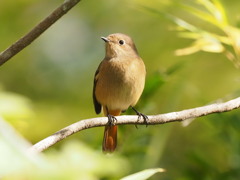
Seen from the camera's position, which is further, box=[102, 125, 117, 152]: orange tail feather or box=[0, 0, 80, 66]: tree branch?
box=[102, 125, 117, 152]: orange tail feather

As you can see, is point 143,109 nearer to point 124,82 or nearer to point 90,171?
point 124,82

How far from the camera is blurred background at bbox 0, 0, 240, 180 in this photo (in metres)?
2.79

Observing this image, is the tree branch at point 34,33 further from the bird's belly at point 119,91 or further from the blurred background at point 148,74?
the bird's belly at point 119,91

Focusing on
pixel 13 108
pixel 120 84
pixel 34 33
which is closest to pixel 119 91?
pixel 120 84

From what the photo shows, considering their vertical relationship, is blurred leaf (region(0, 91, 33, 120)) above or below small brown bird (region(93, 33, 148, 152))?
above

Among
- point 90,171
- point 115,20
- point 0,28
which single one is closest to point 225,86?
point 115,20

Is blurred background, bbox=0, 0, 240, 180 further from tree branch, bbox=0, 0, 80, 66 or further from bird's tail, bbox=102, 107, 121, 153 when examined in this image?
tree branch, bbox=0, 0, 80, 66

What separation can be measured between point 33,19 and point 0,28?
2.35ft

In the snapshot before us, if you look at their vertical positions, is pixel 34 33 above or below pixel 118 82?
above

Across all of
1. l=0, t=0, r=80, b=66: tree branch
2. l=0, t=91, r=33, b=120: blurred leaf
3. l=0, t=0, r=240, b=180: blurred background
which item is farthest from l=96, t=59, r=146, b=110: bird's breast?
l=0, t=91, r=33, b=120: blurred leaf

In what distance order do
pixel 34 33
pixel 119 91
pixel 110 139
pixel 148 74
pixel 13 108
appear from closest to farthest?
pixel 13 108, pixel 34 33, pixel 110 139, pixel 119 91, pixel 148 74

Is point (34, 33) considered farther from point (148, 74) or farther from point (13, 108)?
point (148, 74)

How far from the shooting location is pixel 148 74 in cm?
520

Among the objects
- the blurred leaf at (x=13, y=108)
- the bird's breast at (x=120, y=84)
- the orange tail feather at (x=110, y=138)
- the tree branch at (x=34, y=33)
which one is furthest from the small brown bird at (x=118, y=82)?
the blurred leaf at (x=13, y=108)
